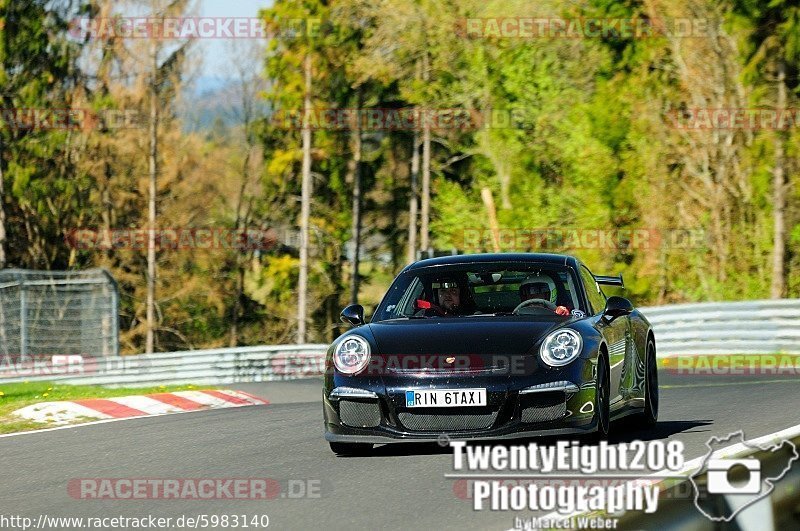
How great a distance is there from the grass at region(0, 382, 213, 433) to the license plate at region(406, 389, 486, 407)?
17.0ft

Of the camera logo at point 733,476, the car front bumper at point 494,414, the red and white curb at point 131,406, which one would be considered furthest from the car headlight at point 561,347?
the red and white curb at point 131,406

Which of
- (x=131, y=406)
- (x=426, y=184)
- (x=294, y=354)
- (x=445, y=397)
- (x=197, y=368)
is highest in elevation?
(x=426, y=184)

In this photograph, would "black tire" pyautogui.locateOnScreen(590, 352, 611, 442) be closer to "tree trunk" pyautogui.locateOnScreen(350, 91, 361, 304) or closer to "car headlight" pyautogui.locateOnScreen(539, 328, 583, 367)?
"car headlight" pyautogui.locateOnScreen(539, 328, 583, 367)

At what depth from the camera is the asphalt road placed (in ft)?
21.7

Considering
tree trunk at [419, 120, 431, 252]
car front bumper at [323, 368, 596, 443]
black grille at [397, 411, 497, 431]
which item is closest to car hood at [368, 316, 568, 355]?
car front bumper at [323, 368, 596, 443]

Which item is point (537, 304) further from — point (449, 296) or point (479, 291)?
point (449, 296)

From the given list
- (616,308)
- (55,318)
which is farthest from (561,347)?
(55,318)

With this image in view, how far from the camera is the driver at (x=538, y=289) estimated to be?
377 inches

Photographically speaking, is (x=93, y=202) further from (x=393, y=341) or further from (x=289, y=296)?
(x=393, y=341)

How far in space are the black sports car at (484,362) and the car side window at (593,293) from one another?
54mm

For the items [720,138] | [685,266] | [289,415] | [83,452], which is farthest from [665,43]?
[83,452]

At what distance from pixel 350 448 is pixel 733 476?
403 centimetres

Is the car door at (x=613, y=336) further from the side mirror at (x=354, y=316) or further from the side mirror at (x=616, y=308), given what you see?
the side mirror at (x=354, y=316)

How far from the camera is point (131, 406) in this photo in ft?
45.8
